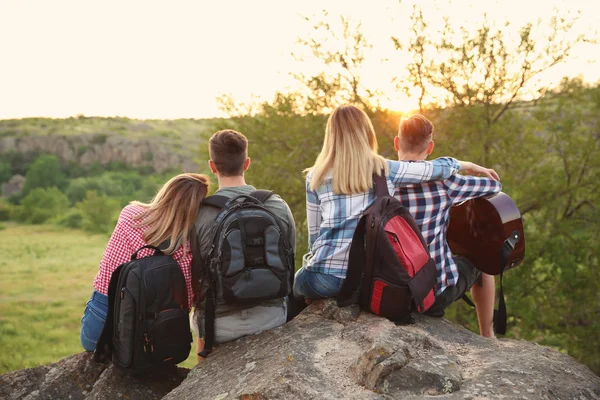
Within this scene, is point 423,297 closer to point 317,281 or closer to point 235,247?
point 317,281

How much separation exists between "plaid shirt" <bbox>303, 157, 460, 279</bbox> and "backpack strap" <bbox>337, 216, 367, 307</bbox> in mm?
113

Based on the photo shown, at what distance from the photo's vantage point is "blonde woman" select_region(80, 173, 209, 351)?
13.3ft

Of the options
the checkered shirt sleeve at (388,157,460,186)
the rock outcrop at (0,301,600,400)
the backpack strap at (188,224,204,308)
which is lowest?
the rock outcrop at (0,301,600,400)

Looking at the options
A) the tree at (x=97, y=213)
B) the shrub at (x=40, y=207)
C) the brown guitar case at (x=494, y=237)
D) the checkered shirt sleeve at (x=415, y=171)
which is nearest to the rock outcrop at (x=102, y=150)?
the shrub at (x=40, y=207)

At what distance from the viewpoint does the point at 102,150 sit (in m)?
85.8

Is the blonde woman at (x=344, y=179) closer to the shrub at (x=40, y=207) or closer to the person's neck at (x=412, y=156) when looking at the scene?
the person's neck at (x=412, y=156)

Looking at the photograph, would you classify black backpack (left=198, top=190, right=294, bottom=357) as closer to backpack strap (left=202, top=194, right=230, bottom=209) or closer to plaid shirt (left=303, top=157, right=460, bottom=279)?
backpack strap (left=202, top=194, right=230, bottom=209)

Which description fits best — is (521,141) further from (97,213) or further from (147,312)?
(97,213)

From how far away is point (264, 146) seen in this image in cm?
1300

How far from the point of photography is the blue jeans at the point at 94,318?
4215 mm

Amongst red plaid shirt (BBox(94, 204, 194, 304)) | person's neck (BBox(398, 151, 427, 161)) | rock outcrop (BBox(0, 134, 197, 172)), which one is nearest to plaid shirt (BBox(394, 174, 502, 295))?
person's neck (BBox(398, 151, 427, 161))

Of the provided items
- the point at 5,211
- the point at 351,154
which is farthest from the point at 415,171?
the point at 5,211

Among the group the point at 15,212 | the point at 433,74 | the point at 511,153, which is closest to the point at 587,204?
the point at 511,153

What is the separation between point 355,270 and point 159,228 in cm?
131
